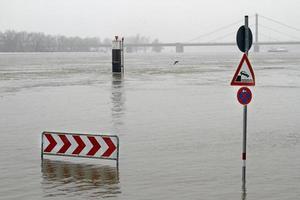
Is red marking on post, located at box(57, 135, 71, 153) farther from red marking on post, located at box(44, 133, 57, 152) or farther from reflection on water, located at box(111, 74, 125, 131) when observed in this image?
reflection on water, located at box(111, 74, 125, 131)

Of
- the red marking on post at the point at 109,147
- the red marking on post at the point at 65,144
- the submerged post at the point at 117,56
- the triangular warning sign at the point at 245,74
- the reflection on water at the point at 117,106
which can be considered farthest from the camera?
the submerged post at the point at 117,56

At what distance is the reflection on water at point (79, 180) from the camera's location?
33.7ft

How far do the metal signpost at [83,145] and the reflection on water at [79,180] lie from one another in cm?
29

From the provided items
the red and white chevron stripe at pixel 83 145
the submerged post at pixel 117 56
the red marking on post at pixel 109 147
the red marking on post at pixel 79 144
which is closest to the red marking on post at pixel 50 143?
the red and white chevron stripe at pixel 83 145

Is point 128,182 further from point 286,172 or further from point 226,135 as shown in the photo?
point 226,135

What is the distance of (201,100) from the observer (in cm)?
2708

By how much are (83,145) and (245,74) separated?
4.15 metres

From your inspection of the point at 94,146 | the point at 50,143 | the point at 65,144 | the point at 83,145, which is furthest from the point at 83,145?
the point at 50,143

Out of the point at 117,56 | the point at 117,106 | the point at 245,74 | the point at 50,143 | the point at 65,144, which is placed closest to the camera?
the point at 245,74

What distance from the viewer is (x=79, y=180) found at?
11.2 meters

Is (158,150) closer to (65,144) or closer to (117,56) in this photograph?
(65,144)

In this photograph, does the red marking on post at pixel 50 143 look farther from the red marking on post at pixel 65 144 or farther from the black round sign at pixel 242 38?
the black round sign at pixel 242 38

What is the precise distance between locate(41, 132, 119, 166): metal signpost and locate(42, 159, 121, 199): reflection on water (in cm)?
29

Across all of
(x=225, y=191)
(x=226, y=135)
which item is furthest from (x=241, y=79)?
(x=226, y=135)
